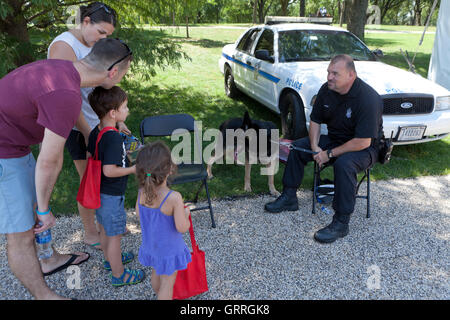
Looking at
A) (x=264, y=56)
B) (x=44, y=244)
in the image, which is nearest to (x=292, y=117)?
(x=264, y=56)

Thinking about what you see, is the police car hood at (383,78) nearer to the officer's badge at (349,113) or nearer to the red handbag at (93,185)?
the officer's badge at (349,113)

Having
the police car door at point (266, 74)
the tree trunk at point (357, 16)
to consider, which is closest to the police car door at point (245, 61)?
the police car door at point (266, 74)

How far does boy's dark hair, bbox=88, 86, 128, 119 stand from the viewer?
2410 millimetres

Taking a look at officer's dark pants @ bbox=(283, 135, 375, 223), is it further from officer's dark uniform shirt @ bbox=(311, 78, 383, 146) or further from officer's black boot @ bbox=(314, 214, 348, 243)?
officer's dark uniform shirt @ bbox=(311, 78, 383, 146)

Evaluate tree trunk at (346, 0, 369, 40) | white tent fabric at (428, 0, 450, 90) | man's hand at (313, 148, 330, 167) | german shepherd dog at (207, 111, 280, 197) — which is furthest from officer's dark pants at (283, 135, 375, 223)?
tree trunk at (346, 0, 369, 40)

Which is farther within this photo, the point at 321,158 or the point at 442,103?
the point at 442,103

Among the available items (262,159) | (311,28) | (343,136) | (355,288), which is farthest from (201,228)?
(311,28)

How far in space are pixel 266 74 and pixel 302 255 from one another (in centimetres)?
379

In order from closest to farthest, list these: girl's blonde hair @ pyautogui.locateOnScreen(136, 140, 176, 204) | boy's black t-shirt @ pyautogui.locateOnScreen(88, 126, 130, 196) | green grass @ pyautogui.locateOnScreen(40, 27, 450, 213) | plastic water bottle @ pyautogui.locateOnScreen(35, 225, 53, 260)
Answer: girl's blonde hair @ pyautogui.locateOnScreen(136, 140, 176, 204)
boy's black t-shirt @ pyautogui.locateOnScreen(88, 126, 130, 196)
plastic water bottle @ pyautogui.locateOnScreen(35, 225, 53, 260)
green grass @ pyautogui.locateOnScreen(40, 27, 450, 213)

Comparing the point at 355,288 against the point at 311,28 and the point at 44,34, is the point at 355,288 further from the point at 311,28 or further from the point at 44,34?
the point at 44,34

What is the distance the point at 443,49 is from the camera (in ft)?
25.0

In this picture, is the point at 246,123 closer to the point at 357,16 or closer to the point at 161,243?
the point at 161,243

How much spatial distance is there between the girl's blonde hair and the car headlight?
15.0 feet
